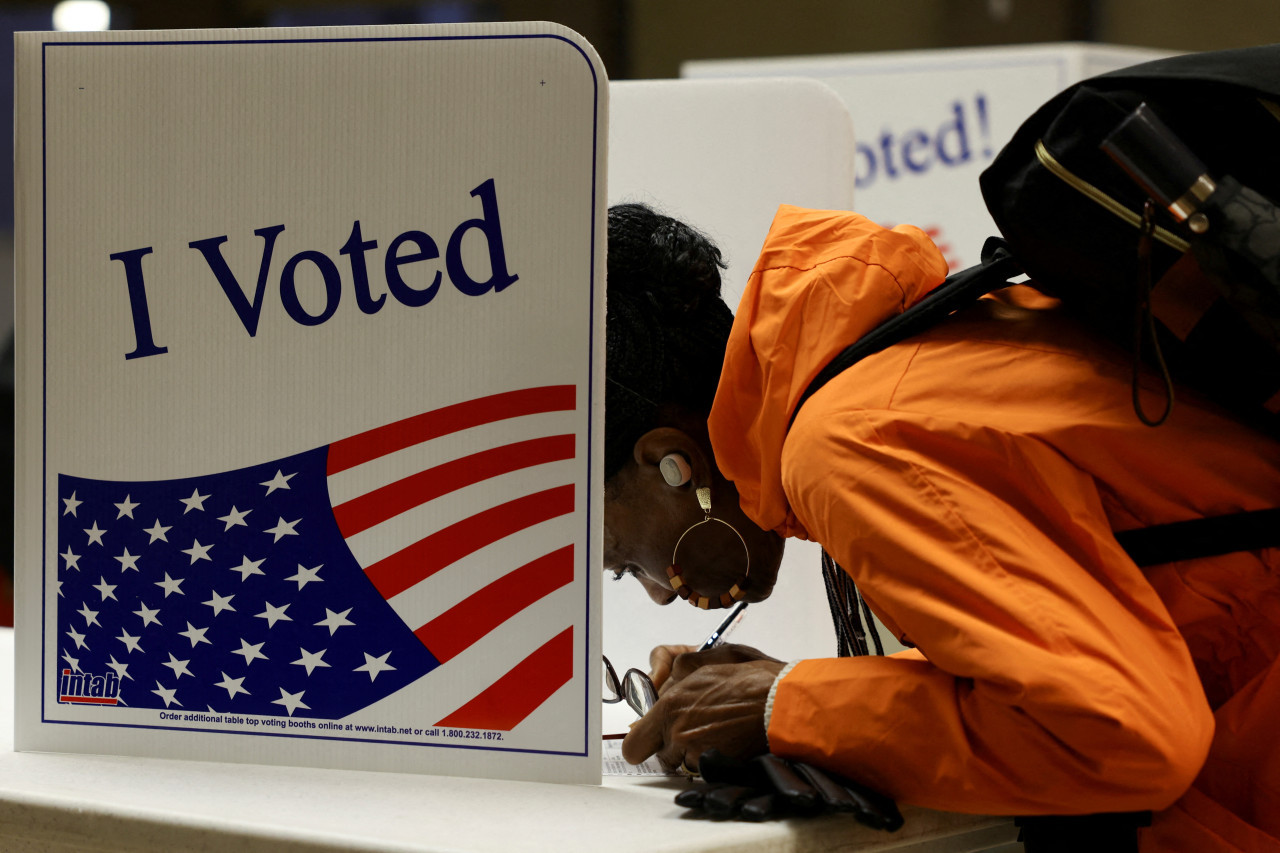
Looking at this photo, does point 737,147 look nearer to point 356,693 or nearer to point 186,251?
point 186,251

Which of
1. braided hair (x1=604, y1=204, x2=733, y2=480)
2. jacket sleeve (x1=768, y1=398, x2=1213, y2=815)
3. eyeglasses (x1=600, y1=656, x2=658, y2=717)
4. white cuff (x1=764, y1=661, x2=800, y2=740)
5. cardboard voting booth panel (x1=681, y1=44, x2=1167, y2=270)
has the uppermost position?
cardboard voting booth panel (x1=681, y1=44, x2=1167, y2=270)

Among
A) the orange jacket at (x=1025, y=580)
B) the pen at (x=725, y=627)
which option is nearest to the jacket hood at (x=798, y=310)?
the orange jacket at (x=1025, y=580)

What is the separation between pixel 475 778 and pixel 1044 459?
51 cm

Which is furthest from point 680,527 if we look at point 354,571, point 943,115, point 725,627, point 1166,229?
point 943,115

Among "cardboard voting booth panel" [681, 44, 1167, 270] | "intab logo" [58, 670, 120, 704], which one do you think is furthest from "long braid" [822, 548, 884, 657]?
"cardboard voting booth panel" [681, 44, 1167, 270]

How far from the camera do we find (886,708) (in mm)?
874

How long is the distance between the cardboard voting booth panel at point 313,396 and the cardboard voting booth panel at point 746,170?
59 cm

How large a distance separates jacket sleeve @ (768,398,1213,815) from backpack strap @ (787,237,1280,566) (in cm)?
5

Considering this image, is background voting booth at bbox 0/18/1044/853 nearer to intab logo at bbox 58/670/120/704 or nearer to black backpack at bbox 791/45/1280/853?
intab logo at bbox 58/670/120/704

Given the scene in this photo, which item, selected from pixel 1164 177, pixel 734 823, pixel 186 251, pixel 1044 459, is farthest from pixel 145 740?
pixel 1164 177

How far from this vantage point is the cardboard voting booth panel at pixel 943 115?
8.61ft

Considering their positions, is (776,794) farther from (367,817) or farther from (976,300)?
(976,300)

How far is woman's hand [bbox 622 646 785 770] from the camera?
3.16ft

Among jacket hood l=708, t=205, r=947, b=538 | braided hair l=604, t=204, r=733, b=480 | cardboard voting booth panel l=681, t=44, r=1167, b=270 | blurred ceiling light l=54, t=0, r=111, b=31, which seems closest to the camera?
jacket hood l=708, t=205, r=947, b=538
